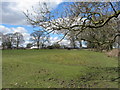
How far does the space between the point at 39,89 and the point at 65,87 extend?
Result: 3.81 feet

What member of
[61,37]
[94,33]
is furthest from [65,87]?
[94,33]

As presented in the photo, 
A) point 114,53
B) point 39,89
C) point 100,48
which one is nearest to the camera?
point 39,89

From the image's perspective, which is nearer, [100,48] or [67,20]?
[67,20]

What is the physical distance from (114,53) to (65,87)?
19.1 meters

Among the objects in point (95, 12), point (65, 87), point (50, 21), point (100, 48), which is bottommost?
point (65, 87)

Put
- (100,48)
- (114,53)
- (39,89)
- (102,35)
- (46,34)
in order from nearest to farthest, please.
Result: (39,89) → (46,34) → (100,48) → (102,35) → (114,53)

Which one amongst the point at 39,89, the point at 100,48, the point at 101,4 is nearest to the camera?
the point at 39,89

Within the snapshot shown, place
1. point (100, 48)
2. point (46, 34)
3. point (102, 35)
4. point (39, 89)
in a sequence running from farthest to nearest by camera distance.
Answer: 1. point (102, 35)
2. point (100, 48)
3. point (46, 34)
4. point (39, 89)

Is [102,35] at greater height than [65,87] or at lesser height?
greater

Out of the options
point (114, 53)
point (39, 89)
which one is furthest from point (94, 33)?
point (114, 53)

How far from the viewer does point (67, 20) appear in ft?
24.8

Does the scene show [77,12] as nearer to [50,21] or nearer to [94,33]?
[50,21]

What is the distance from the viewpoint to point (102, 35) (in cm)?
961

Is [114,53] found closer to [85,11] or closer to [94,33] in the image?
[94,33]
